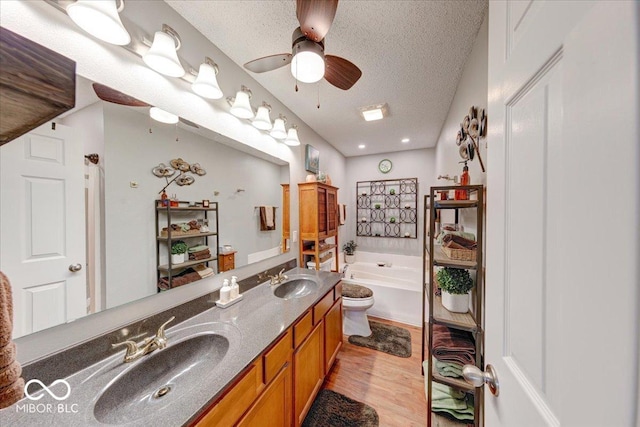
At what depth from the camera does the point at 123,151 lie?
3.34ft

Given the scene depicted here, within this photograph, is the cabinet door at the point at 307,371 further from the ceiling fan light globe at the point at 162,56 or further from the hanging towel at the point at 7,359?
the ceiling fan light globe at the point at 162,56

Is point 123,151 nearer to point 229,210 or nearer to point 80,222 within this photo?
point 80,222

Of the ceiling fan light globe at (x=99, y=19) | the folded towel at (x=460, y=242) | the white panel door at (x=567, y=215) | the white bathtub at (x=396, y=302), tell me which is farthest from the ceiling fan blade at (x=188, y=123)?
the white bathtub at (x=396, y=302)

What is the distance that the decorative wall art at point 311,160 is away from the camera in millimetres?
2602

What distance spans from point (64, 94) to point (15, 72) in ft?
A: 0.15

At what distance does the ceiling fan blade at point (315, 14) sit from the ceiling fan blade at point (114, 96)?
0.86m

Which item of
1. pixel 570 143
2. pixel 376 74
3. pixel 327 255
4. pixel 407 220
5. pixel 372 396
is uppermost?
pixel 376 74

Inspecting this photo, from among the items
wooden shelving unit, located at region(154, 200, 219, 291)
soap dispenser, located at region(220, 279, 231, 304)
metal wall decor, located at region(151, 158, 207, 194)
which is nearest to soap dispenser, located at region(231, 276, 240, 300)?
soap dispenser, located at region(220, 279, 231, 304)

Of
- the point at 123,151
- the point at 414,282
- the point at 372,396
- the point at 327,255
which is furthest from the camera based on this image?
the point at 414,282

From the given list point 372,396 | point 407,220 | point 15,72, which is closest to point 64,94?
point 15,72

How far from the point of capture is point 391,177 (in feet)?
13.1

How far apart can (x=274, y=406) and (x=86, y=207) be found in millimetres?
1225

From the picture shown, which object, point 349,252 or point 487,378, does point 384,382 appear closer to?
→ point 487,378

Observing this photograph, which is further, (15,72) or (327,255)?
(327,255)
